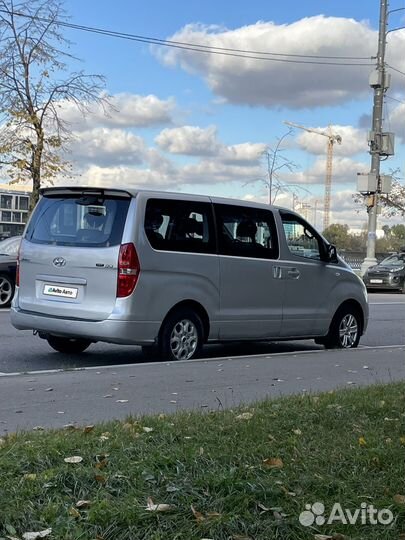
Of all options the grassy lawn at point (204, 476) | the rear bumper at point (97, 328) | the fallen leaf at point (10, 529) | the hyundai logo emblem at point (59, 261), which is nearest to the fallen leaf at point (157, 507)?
the grassy lawn at point (204, 476)

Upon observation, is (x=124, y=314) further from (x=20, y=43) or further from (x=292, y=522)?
(x=20, y=43)

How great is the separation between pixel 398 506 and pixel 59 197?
6.25m

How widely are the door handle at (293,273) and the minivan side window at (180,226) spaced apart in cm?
146

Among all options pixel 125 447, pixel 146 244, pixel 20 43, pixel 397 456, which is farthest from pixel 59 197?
pixel 20 43

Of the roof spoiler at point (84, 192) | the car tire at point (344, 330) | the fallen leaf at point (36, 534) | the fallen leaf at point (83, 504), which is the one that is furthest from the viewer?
the car tire at point (344, 330)

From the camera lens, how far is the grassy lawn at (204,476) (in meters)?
3.42

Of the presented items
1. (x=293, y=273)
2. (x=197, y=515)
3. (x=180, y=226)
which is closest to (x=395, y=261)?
(x=293, y=273)

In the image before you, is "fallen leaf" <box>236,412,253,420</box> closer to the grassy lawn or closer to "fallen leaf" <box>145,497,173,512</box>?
the grassy lawn

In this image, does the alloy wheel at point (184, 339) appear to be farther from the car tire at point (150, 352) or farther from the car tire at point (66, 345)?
the car tire at point (66, 345)

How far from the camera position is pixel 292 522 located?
3498mm

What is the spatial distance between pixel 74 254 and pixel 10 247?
7492mm

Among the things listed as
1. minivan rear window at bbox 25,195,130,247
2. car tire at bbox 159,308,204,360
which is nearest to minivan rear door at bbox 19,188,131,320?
minivan rear window at bbox 25,195,130,247

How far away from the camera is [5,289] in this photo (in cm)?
1507

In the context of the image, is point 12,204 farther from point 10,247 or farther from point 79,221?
point 79,221
